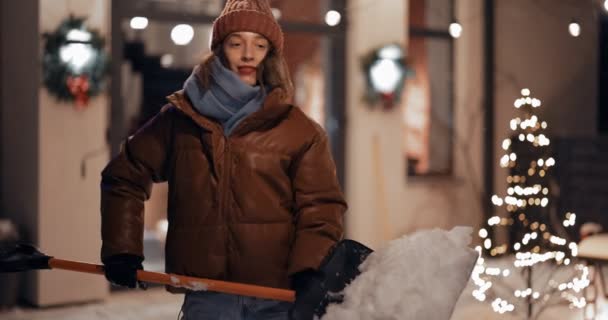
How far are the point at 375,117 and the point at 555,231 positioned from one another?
224 cm

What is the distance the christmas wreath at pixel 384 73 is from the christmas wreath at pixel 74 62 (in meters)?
2.22

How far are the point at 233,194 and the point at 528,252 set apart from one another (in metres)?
3.40

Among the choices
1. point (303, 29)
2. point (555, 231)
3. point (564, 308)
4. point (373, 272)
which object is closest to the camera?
point (373, 272)

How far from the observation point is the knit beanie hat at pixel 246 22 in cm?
254

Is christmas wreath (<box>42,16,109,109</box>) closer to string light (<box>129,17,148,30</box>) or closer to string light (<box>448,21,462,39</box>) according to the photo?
string light (<box>129,17,148,30</box>)

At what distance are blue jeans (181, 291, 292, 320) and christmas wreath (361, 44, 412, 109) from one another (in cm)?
481

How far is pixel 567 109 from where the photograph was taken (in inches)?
358

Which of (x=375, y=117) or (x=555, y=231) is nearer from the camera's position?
(x=375, y=117)

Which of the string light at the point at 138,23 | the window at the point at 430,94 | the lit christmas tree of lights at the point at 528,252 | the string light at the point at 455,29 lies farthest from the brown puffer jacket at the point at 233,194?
the window at the point at 430,94

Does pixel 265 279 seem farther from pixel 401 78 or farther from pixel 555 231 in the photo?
pixel 555 231

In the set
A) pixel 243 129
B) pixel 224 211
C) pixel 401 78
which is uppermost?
pixel 401 78

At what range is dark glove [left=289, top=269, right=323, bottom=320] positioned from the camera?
7.63ft

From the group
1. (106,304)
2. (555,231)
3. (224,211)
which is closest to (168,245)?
(224,211)

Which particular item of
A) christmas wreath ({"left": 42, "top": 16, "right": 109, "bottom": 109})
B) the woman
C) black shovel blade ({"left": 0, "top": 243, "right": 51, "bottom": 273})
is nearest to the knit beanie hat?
the woman
